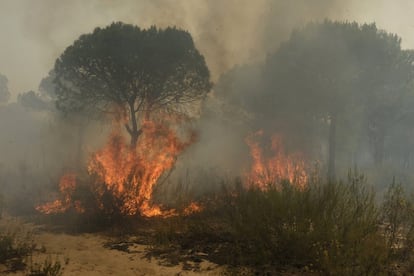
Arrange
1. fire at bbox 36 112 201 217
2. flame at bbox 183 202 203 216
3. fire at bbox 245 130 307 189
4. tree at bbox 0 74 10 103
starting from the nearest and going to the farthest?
fire at bbox 36 112 201 217
flame at bbox 183 202 203 216
fire at bbox 245 130 307 189
tree at bbox 0 74 10 103

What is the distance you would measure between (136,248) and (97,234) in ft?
7.09

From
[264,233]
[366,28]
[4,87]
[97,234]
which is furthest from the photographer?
[4,87]

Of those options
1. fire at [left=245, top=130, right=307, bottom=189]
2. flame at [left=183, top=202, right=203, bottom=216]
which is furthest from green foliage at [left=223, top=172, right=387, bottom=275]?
fire at [left=245, top=130, right=307, bottom=189]

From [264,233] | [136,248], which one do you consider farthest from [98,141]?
[264,233]

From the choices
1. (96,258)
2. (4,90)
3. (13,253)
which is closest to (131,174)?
(96,258)

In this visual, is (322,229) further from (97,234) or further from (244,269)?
(97,234)

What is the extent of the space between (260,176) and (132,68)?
8894mm

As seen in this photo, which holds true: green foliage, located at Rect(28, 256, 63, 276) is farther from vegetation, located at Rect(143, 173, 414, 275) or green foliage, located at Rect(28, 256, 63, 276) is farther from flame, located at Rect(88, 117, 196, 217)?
flame, located at Rect(88, 117, 196, 217)

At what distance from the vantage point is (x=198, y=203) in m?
13.6

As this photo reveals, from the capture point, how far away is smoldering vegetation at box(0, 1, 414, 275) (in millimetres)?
7301

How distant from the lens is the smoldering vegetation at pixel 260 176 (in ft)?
24.0

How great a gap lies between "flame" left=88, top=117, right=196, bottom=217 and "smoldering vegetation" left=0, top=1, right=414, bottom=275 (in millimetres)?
51

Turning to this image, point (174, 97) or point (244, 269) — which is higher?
point (174, 97)

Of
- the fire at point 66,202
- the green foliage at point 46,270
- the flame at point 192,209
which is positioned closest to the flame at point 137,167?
the flame at point 192,209
